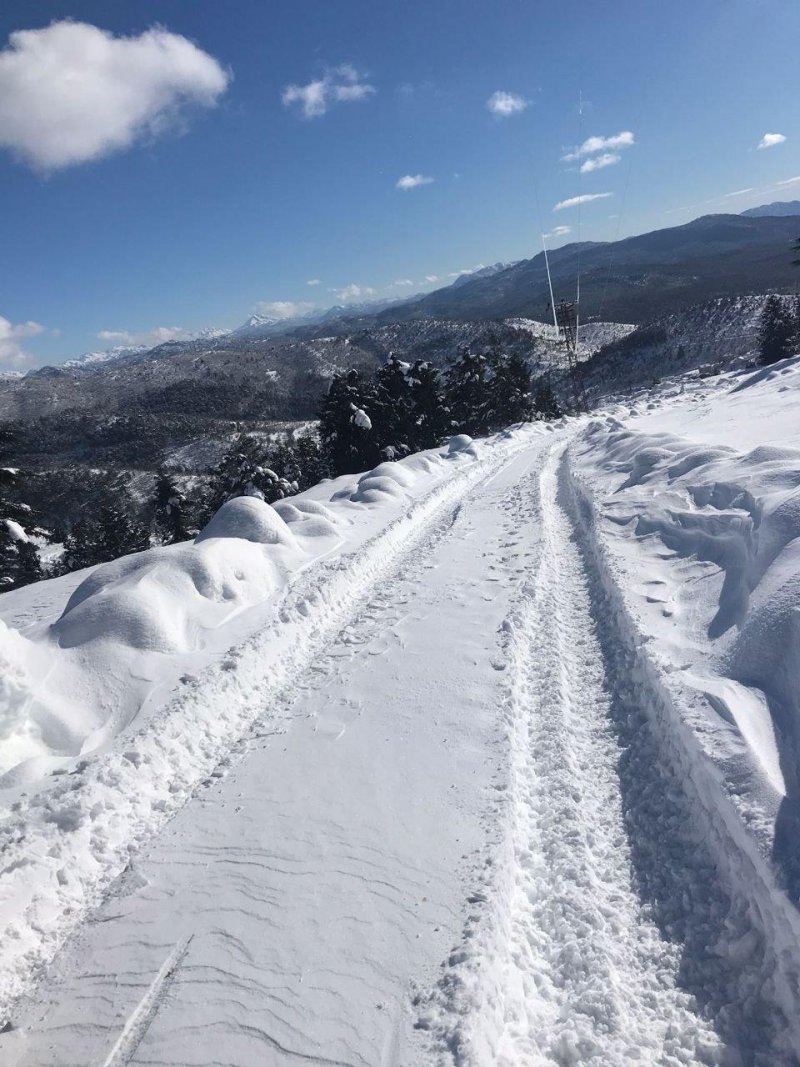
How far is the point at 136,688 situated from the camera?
25.0 ft

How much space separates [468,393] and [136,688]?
132 feet

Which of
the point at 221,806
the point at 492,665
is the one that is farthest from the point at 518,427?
the point at 221,806

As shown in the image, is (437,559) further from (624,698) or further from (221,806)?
(221,806)

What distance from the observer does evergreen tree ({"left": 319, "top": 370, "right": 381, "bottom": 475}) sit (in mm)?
35500

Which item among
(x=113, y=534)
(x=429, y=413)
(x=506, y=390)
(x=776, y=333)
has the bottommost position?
(x=113, y=534)

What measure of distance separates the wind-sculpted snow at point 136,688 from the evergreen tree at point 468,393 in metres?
32.6

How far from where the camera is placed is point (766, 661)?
18.5 feet

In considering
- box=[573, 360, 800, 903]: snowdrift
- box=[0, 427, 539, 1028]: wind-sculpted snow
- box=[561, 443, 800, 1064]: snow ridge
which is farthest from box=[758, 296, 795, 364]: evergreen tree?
box=[561, 443, 800, 1064]: snow ridge

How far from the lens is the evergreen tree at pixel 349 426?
35.5 m

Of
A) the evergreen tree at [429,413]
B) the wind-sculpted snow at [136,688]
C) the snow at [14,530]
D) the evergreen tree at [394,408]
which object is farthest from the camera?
the evergreen tree at [429,413]

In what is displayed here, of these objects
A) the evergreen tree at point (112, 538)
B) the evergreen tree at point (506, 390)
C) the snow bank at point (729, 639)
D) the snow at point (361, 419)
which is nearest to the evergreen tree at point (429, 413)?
the evergreen tree at point (506, 390)

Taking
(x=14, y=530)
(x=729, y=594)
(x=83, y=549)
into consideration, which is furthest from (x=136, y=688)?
(x=83, y=549)

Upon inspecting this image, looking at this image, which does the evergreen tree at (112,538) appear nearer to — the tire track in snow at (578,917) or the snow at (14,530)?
the snow at (14,530)

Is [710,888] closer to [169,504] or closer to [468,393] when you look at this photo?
[169,504]
